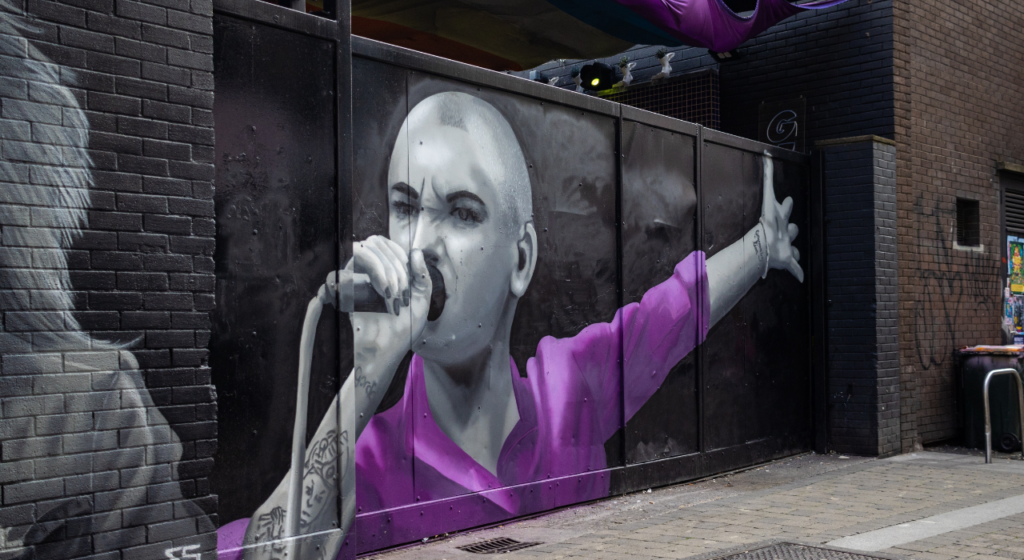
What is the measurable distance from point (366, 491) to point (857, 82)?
7.34 metres

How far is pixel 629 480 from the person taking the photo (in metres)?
7.33

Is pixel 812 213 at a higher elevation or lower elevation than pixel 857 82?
lower

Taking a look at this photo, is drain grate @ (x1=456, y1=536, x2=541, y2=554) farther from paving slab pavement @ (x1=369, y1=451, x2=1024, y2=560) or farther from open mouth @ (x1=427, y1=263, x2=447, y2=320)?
open mouth @ (x1=427, y1=263, x2=447, y2=320)

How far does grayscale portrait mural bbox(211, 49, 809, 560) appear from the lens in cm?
526

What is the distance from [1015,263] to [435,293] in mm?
9049

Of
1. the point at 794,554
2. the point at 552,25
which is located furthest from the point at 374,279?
the point at 552,25

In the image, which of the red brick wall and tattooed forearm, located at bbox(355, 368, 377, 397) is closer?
tattooed forearm, located at bbox(355, 368, 377, 397)

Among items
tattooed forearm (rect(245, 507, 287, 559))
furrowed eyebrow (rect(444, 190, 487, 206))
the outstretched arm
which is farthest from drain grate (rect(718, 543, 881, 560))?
the outstretched arm

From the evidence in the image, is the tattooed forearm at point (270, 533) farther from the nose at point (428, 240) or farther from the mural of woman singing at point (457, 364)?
the nose at point (428, 240)

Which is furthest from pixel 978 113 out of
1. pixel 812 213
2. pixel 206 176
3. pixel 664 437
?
pixel 206 176

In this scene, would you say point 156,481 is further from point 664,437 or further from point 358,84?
point 664,437

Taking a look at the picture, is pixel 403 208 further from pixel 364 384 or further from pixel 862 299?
pixel 862 299

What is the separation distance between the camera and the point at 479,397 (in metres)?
6.18

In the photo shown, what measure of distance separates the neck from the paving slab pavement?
0.59m
